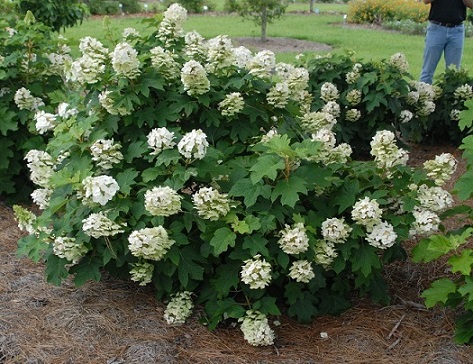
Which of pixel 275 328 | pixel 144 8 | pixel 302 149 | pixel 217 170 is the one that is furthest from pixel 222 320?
pixel 144 8

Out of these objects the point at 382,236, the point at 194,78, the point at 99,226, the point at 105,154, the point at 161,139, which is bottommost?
the point at 382,236

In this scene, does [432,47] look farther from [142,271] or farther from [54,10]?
[142,271]

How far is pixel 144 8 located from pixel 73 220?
22.3 metres

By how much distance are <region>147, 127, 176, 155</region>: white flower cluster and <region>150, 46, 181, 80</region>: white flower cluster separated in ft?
1.64

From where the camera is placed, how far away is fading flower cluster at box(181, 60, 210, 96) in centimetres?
323

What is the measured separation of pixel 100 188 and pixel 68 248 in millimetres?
399

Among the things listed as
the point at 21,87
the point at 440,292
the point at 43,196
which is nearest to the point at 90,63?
the point at 43,196

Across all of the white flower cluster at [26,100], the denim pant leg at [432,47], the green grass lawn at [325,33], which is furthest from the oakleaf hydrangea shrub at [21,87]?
the green grass lawn at [325,33]

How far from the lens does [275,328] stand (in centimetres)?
329

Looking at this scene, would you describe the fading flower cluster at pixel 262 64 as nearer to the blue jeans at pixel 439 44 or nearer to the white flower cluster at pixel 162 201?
the white flower cluster at pixel 162 201

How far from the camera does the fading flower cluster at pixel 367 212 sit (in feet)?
9.82

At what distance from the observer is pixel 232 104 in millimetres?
3344

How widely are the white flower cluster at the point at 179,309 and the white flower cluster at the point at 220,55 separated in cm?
127

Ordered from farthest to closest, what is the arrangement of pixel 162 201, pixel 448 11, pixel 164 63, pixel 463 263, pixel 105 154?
pixel 448 11
pixel 164 63
pixel 105 154
pixel 162 201
pixel 463 263
